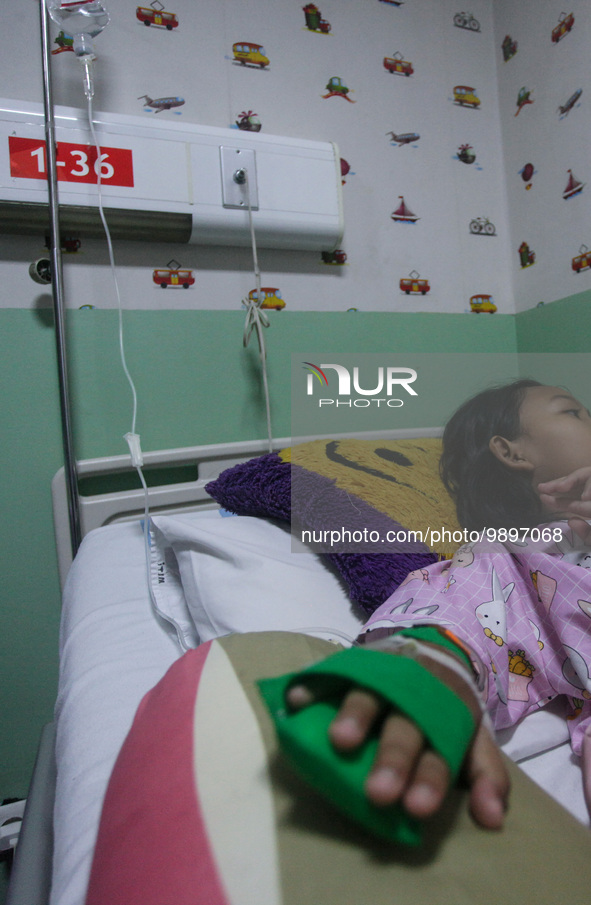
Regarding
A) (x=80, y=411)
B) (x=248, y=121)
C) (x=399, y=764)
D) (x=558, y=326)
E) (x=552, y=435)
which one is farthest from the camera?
(x=558, y=326)

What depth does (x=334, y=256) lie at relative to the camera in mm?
1378

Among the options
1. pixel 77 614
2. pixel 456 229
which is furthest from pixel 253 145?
pixel 77 614

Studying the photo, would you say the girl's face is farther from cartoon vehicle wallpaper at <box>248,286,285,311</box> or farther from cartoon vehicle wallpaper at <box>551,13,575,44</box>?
cartoon vehicle wallpaper at <box>551,13,575,44</box>

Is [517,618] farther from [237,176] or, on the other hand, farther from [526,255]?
[526,255]

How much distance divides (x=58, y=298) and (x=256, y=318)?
1.38 feet

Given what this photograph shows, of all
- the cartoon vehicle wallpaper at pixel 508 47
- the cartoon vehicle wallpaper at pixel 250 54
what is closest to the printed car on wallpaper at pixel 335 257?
the cartoon vehicle wallpaper at pixel 250 54

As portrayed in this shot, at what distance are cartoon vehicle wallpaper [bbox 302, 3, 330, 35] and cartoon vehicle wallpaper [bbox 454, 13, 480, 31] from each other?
0.43m

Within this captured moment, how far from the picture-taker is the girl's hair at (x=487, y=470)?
80cm

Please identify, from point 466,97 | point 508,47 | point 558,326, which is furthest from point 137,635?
point 508,47

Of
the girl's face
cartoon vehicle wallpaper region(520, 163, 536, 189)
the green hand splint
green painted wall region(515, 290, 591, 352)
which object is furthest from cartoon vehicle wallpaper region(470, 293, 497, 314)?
the green hand splint

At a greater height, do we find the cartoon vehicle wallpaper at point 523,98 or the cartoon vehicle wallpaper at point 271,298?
the cartoon vehicle wallpaper at point 523,98

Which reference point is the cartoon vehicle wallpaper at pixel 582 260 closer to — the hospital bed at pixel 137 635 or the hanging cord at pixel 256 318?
the hanging cord at pixel 256 318

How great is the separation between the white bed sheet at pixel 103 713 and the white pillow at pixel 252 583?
0.21 ft

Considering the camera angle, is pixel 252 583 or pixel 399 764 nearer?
pixel 399 764
